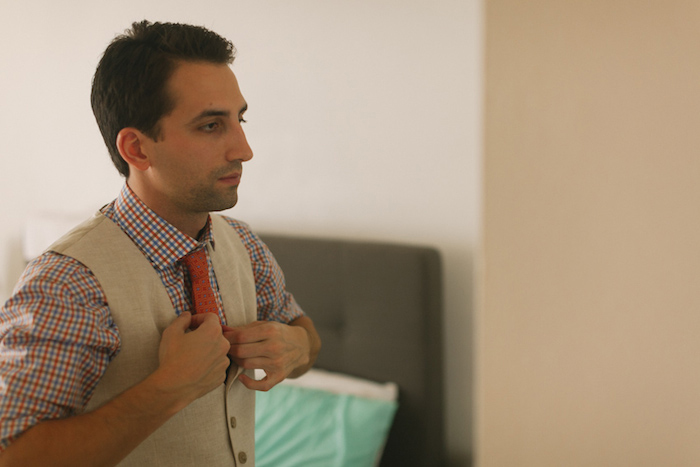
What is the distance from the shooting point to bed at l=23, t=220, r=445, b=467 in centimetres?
172

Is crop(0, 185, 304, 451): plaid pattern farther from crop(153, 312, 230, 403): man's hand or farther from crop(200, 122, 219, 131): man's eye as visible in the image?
crop(200, 122, 219, 131): man's eye

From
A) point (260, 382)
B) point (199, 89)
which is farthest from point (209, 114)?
point (260, 382)

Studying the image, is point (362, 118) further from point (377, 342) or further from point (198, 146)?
point (198, 146)

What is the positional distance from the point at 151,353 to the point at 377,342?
1018mm

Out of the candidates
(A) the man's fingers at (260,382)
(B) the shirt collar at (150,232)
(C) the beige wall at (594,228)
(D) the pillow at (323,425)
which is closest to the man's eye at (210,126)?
(B) the shirt collar at (150,232)

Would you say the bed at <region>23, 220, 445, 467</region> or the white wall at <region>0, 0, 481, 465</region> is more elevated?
the white wall at <region>0, 0, 481, 465</region>

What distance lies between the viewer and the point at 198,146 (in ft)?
3.18

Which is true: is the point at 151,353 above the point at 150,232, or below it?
below

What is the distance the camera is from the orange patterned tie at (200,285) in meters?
0.97

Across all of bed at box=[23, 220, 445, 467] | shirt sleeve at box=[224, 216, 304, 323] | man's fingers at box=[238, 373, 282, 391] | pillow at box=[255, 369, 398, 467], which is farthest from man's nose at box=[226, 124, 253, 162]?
pillow at box=[255, 369, 398, 467]

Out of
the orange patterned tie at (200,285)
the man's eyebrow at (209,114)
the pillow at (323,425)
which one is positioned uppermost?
the man's eyebrow at (209,114)

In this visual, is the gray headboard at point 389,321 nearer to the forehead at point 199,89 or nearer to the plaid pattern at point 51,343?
the forehead at point 199,89

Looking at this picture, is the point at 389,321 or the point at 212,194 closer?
the point at 212,194

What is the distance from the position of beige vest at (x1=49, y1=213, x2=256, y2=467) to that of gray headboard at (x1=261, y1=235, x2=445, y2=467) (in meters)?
0.78
